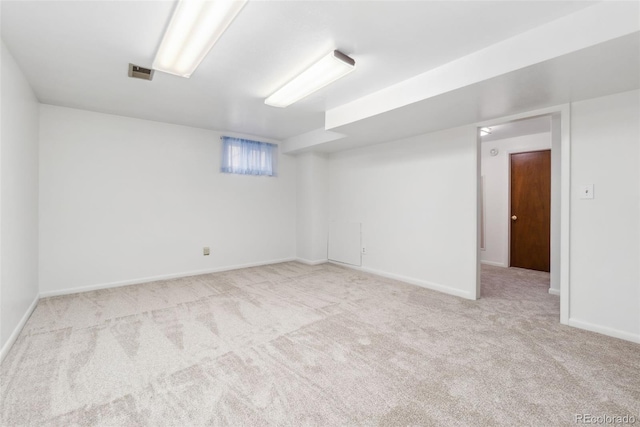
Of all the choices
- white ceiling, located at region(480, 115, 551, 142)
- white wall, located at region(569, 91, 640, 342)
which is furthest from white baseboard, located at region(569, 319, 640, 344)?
→ white ceiling, located at region(480, 115, 551, 142)

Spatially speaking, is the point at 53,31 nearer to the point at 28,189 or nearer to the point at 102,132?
the point at 28,189

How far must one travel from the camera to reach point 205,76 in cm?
254

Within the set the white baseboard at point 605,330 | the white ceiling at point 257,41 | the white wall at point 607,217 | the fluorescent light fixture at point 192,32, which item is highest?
the white ceiling at point 257,41

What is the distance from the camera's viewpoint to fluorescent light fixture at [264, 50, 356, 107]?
2.18 metres

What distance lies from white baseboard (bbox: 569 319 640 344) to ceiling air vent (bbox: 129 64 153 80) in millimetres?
4480

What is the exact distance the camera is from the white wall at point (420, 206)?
3.35 metres

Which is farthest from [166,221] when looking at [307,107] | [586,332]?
[586,332]

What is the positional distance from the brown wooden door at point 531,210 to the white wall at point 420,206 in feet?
7.68

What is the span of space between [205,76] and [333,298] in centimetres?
268

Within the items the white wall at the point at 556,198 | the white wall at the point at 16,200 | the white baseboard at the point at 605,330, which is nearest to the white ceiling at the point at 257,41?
the white wall at the point at 16,200

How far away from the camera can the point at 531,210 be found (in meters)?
4.79

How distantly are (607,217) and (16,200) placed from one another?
5083 mm

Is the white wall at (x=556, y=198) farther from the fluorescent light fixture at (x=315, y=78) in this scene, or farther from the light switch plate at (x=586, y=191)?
the fluorescent light fixture at (x=315, y=78)

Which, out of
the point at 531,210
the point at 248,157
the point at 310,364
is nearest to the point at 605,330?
the point at 310,364
